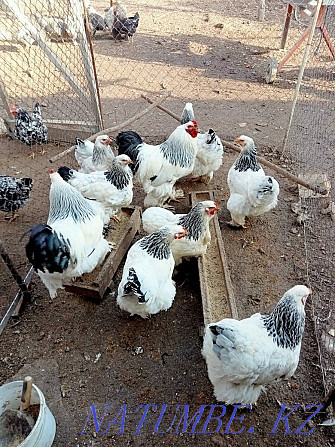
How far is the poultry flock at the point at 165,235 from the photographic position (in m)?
2.41

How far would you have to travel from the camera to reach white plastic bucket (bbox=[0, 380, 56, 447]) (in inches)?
91.8

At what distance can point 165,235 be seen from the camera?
315 cm

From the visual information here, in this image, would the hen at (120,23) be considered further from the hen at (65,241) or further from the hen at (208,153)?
the hen at (65,241)

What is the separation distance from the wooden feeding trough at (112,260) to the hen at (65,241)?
11 centimetres

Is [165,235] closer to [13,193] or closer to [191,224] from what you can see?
[191,224]

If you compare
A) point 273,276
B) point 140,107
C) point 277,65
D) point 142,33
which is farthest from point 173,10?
point 273,276

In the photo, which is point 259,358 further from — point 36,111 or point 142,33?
point 142,33

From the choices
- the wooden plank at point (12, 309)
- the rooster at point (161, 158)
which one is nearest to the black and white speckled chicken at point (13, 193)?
the wooden plank at point (12, 309)

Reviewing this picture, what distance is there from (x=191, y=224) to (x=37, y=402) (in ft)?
6.21

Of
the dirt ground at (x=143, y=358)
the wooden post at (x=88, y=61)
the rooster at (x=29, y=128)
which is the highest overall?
the wooden post at (x=88, y=61)

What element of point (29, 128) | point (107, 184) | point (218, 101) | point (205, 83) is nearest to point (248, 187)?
point (107, 184)

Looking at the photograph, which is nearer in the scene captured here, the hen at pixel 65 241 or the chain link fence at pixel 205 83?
the hen at pixel 65 241

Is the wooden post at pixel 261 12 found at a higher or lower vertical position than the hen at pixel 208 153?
higher

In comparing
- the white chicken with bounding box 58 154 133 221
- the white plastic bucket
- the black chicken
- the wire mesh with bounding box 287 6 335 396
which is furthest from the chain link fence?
the white plastic bucket
